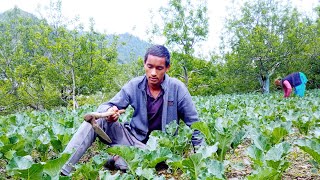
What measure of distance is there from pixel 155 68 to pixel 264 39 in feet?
71.5

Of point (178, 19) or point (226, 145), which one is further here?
point (178, 19)

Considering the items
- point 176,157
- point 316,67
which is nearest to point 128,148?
point 176,157

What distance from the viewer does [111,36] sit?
23.0 meters

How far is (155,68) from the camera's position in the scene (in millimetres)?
3512

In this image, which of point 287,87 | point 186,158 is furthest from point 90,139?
point 287,87

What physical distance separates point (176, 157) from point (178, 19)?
929 inches

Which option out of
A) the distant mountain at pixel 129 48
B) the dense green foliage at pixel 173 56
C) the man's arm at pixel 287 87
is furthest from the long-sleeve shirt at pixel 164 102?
the distant mountain at pixel 129 48

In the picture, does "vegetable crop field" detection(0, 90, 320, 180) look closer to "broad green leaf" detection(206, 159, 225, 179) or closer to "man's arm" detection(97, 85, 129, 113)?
"broad green leaf" detection(206, 159, 225, 179)

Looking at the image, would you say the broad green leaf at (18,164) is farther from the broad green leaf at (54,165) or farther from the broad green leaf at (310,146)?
the broad green leaf at (310,146)

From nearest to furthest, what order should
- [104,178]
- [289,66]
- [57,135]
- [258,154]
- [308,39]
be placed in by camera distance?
[104,178]
[258,154]
[57,135]
[308,39]
[289,66]

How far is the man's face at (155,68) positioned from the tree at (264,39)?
20.1m

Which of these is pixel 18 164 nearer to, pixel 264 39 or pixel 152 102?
pixel 152 102

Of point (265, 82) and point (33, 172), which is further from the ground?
point (33, 172)

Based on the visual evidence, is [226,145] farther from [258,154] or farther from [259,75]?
[259,75]
